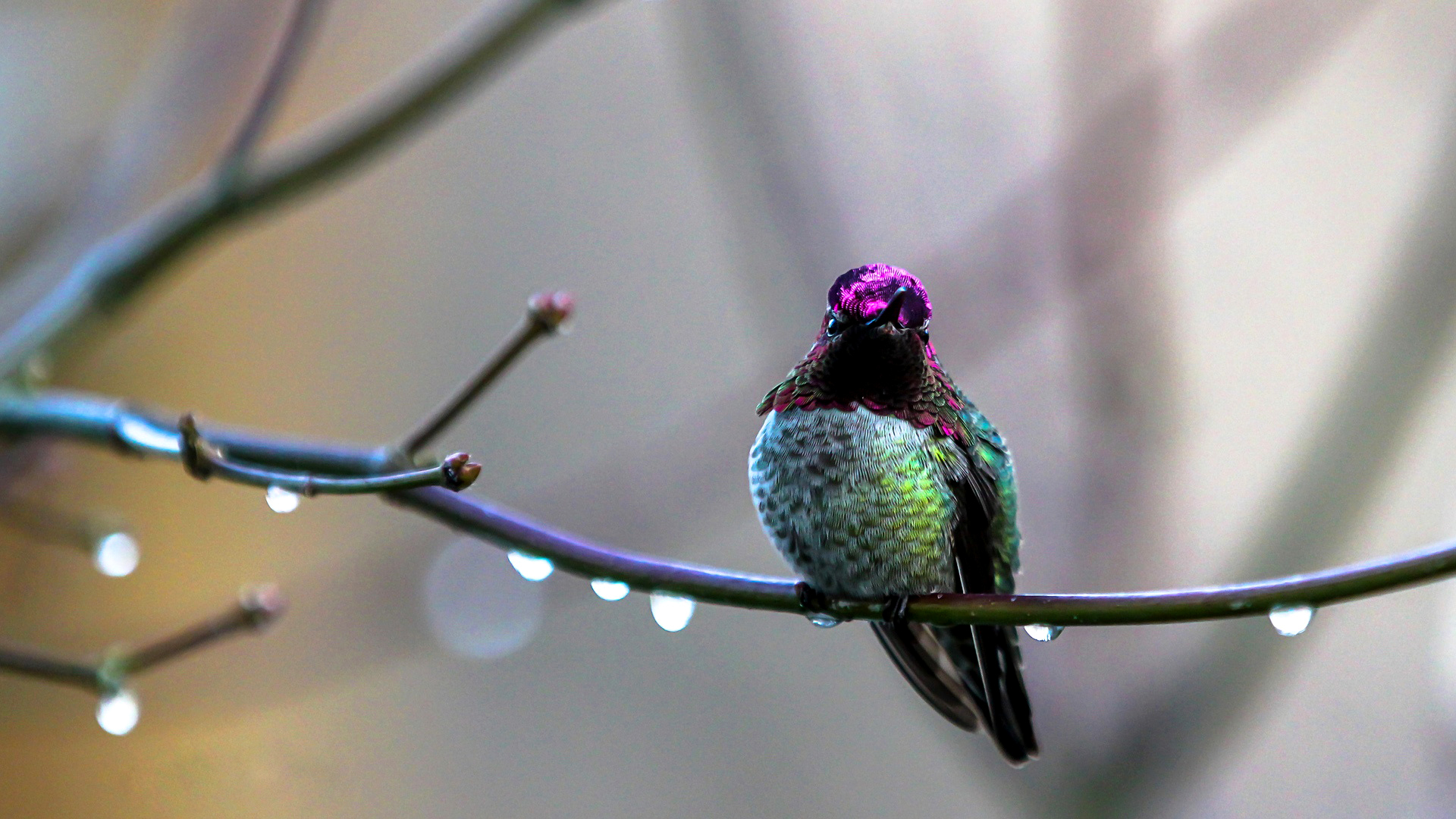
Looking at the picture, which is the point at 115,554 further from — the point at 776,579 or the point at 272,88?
the point at 776,579

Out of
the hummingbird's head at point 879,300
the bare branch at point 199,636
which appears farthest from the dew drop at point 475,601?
the hummingbird's head at point 879,300

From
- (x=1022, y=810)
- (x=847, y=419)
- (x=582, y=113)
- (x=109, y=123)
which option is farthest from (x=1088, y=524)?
(x=109, y=123)

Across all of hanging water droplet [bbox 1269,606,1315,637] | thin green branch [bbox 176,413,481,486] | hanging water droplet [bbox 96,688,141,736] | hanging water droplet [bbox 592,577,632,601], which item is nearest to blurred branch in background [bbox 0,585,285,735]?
hanging water droplet [bbox 96,688,141,736]

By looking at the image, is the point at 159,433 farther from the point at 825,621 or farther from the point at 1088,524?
the point at 1088,524

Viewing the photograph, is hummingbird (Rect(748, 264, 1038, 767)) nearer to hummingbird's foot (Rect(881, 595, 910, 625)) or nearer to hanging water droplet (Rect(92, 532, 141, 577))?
hummingbird's foot (Rect(881, 595, 910, 625))

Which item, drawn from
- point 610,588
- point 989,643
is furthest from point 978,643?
point 610,588

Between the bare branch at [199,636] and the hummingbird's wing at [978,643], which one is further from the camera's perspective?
the bare branch at [199,636]

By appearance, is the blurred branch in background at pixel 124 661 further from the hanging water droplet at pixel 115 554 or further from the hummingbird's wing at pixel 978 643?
the hummingbird's wing at pixel 978 643
